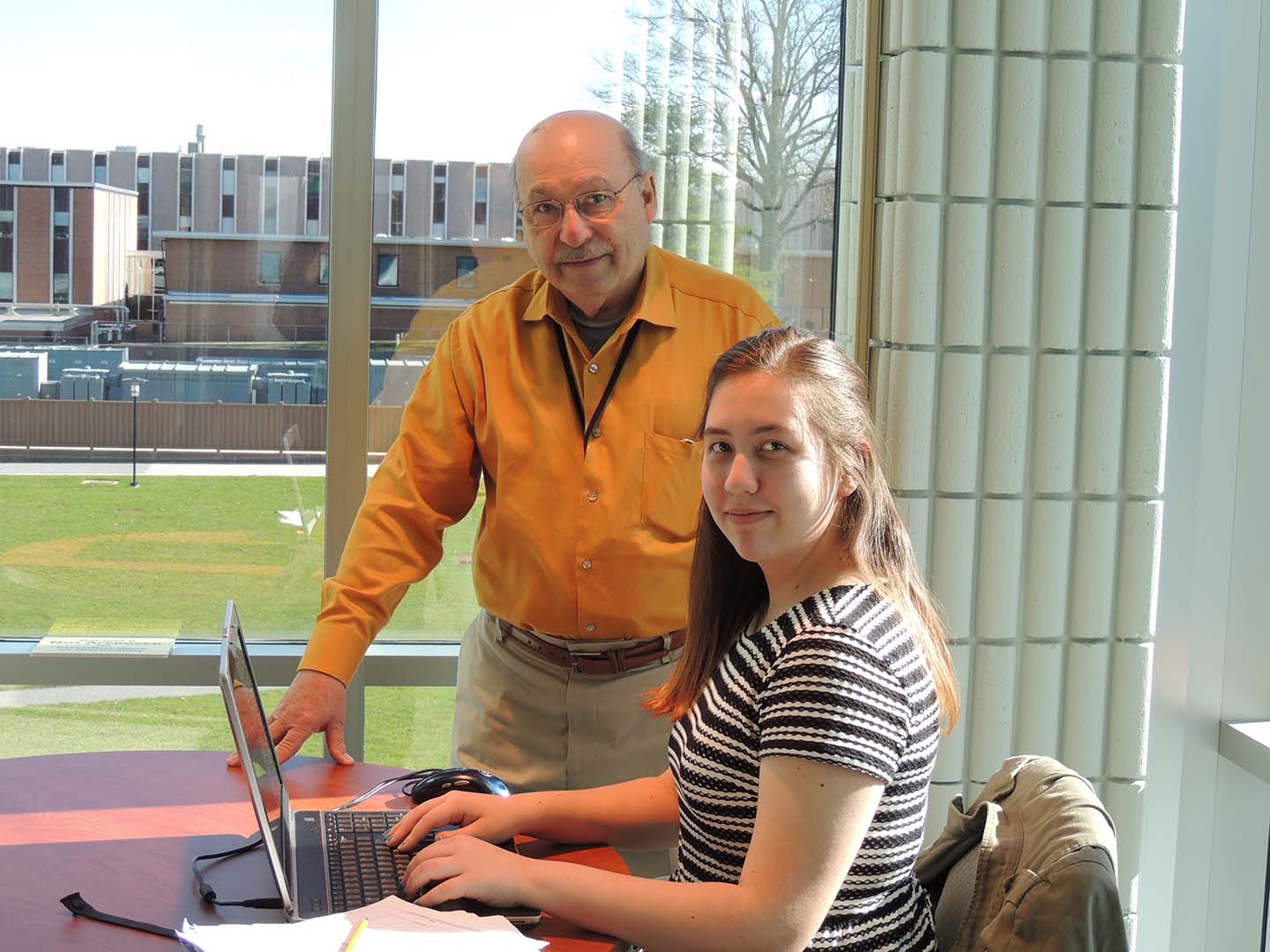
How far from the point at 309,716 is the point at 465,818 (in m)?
0.44

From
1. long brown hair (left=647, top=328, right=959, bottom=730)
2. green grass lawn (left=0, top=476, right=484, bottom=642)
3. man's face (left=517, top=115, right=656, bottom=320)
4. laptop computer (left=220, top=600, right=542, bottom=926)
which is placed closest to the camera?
laptop computer (left=220, top=600, right=542, bottom=926)

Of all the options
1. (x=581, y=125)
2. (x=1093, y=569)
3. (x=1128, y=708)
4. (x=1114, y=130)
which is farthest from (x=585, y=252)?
(x=1128, y=708)

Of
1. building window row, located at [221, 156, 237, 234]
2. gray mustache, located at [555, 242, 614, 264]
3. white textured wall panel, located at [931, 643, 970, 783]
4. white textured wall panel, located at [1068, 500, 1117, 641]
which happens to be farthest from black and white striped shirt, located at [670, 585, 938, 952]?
building window row, located at [221, 156, 237, 234]

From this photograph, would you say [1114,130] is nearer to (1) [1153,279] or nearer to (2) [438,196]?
(1) [1153,279]

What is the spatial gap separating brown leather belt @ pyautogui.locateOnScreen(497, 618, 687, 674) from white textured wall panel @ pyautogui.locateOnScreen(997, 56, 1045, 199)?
1.12 meters

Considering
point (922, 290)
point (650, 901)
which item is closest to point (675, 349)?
point (922, 290)

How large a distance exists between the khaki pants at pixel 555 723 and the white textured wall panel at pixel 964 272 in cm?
88

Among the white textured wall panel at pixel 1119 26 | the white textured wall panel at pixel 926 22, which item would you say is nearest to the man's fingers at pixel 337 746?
the white textured wall panel at pixel 926 22

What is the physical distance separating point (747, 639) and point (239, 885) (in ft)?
2.19

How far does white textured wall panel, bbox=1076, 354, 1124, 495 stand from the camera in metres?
2.67

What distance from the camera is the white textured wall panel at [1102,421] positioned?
2670 mm

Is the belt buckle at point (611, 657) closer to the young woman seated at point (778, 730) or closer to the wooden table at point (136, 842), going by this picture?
the wooden table at point (136, 842)

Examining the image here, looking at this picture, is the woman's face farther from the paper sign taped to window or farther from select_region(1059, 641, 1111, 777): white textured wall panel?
the paper sign taped to window

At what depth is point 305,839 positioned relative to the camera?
1669mm
